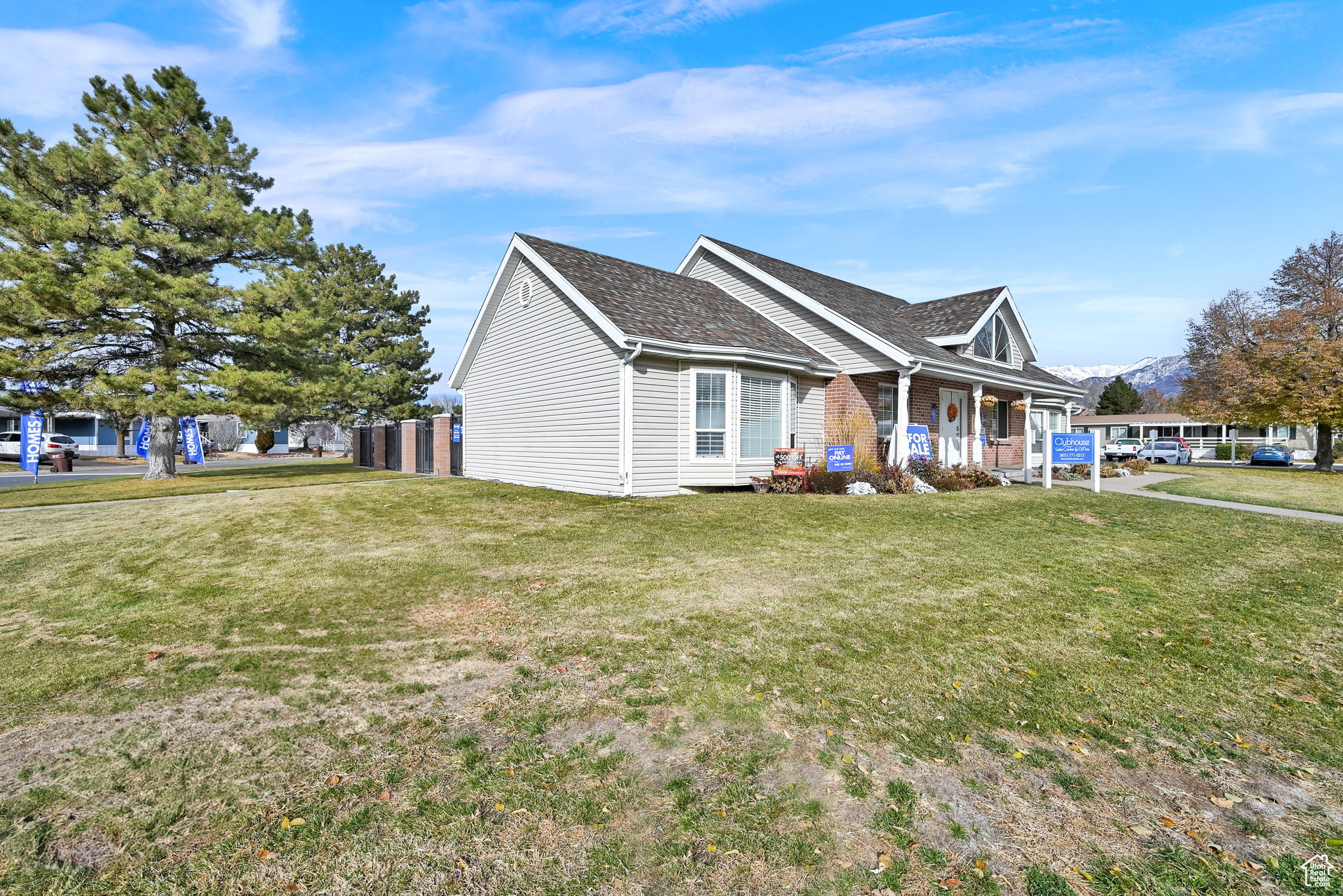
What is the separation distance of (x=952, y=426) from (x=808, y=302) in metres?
6.42

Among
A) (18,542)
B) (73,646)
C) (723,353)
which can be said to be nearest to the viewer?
(73,646)

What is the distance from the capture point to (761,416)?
15.3m

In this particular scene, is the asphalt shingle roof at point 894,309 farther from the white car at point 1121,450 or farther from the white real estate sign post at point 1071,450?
the white car at point 1121,450

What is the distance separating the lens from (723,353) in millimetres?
14180

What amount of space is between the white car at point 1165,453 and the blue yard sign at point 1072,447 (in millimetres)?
24541

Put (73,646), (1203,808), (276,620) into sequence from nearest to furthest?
1. (1203,808)
2. (73,646)
3. (276,620)

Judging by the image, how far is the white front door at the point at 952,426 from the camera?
19234 millimetres

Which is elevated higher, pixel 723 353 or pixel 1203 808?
pixel 723 353

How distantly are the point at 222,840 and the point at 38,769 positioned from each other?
1.52m

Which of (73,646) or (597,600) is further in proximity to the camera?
(597,600)

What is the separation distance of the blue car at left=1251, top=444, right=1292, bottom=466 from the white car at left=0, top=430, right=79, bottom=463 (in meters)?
66.7

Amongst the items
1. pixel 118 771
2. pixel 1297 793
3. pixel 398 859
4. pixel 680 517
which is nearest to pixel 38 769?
pixel 118 771

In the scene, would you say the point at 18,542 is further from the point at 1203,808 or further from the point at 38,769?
the point at 1203,808

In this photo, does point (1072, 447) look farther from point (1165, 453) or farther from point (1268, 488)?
point (1165, 453)
